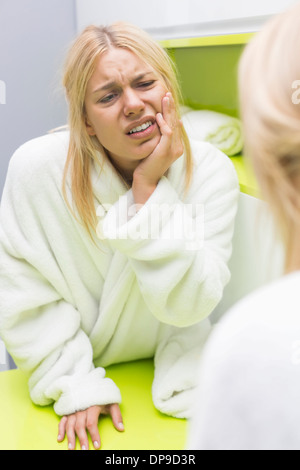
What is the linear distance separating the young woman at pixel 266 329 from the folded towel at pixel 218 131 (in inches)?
32.1

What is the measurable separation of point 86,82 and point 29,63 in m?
0.81

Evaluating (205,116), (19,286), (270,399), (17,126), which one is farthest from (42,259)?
(17,126)

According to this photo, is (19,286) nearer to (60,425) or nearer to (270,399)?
(60,425)

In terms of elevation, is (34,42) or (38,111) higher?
(34,42)

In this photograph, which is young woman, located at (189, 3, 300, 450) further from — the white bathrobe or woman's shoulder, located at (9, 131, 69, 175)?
woman's shoulder, located at (9, 131, 69, 175)

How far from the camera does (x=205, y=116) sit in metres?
1.32

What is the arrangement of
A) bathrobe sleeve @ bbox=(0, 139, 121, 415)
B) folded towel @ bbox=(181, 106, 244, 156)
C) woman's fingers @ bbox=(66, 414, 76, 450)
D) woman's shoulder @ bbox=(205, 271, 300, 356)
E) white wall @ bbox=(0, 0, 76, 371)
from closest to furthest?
woman's shoulder @ bbox=(205, 271, 300, 356) < woman's fingers @ bbox=(66, 414, 76, 450) < bathrobe sleeve @ bbox=(0, 139, 121, 415) < folded towel @ bbox=(181, 106, 244, 156) < white wall @ bbox=(0, 0, 76, 371)

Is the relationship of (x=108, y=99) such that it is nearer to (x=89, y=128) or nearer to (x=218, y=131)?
(x=89, y=128)

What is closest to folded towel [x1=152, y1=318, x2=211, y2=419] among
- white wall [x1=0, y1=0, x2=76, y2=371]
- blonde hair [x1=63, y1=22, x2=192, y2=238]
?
blonde hair [x1=63, y1=22, x2=192, y2=238]

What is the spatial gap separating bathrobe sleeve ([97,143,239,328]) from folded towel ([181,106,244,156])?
280 millimetres

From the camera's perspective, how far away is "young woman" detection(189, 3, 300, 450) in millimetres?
377

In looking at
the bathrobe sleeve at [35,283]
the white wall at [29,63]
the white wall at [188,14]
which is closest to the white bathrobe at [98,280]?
the bathrobe sleeve at [35,283]

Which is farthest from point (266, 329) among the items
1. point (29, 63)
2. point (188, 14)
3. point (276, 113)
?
point (29, 63)
